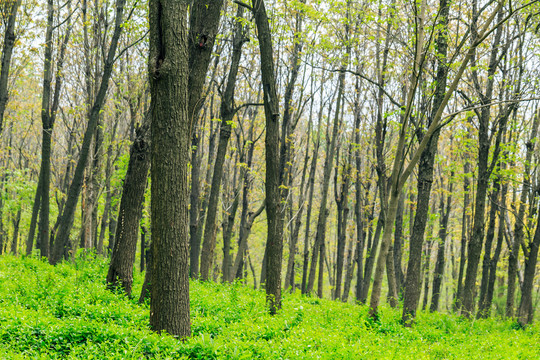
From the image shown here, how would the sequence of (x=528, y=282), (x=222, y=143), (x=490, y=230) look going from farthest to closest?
(x=490, y=230), (x=528, y=282), (x=222, y=143)

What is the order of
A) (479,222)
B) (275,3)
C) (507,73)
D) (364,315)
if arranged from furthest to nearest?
1. (507,73)
2. (275,3)
3. (479,222)
4. (364,315)

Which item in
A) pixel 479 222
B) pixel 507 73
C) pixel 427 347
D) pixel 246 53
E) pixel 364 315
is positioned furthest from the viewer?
pixel 246 53

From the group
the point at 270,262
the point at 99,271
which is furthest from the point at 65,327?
the point at 99,271

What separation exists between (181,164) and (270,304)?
4068 millimetres

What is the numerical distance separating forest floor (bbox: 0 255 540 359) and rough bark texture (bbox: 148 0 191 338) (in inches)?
17.3

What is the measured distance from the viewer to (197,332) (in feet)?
18.7

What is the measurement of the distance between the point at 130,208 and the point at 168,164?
289 centimetres

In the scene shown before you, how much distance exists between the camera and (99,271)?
28.7ft

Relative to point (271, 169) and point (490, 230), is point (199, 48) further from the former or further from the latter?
point (490, 230)

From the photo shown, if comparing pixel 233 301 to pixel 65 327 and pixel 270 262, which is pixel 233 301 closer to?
pixel 270 262

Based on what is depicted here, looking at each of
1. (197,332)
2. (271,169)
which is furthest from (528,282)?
(197,332)

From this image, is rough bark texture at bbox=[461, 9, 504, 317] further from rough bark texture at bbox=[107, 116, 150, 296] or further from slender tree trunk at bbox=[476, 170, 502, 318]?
rough bark texture at bbox=[107, 116, 150, 296]

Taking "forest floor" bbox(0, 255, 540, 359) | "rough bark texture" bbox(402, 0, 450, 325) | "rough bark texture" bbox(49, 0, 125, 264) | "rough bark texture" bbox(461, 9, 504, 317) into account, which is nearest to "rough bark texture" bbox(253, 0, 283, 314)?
"forest floor" bbox(0, 255, 540, 359)

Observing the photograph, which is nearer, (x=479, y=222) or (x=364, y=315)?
(x=364, y=315)
